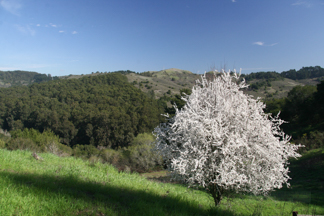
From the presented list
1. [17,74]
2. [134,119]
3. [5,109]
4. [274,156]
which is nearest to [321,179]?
[274,156]

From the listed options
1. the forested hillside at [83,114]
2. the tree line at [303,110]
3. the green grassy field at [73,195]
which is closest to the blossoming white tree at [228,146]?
the green grassy field at [73,195]

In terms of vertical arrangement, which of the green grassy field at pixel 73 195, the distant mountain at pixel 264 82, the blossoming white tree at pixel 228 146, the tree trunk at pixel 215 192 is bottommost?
the tree trunk at pixel 215 192

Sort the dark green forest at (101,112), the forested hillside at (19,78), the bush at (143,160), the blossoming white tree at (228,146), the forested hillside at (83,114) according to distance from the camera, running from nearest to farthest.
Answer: the blossoming white tree at (228,146)
the bush at (143,160)
the dark green forest at (101,112)
the forested hillside at (83,114)
the forested hillside at (19,78)

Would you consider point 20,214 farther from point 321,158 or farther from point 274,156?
point 321,158

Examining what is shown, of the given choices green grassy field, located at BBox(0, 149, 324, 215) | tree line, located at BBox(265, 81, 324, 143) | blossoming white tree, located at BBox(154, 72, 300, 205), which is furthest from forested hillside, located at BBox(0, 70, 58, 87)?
blossoming white tree, located at BBox(154, 72, 300, 205)

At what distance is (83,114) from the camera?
221 feet

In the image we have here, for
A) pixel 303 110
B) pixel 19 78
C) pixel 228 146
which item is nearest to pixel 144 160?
pixel 228 146

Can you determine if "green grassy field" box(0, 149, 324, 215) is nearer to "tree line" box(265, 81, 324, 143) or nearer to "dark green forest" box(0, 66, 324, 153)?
"dark green forest" box(0, 66, 324, 153)

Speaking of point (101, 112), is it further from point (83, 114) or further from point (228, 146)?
point (228, 146)

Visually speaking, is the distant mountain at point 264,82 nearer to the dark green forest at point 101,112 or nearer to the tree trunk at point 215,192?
the dark green forest at point 101,112

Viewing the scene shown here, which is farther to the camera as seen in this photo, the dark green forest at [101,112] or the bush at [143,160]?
the dark green forest at [101,112]

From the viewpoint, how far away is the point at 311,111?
3422 centimetres

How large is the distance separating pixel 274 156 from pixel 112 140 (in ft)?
182

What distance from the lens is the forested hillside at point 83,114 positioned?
57.5 meters
